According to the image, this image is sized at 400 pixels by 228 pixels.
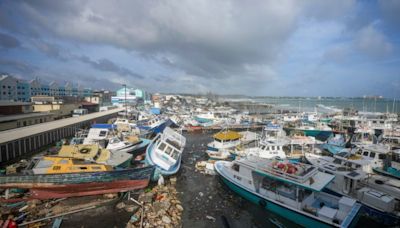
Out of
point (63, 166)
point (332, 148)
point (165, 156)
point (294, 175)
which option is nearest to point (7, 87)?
point (63, 166)

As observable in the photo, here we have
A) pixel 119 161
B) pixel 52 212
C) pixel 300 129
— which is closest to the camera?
pixel 52 212

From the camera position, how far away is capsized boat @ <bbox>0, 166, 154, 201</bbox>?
1201 cm

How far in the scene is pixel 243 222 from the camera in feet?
37.7

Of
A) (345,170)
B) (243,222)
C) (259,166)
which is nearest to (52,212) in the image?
(243,222)

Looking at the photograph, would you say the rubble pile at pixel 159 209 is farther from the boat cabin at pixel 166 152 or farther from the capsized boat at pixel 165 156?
the boat cabin at pixel 166 152

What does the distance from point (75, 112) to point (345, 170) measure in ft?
150

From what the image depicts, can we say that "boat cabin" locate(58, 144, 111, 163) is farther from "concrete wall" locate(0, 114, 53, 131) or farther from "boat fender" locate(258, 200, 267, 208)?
"concrete wall" locate(0, 114, 53, 131)

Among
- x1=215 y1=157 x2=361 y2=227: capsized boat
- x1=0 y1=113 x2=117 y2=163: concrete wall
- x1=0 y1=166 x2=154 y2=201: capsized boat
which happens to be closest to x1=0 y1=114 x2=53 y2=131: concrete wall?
x1=0 y1=113 x2=117 y2=163: concrete wall

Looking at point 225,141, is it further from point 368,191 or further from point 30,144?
point 30,144

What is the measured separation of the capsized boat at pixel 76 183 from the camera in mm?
12008

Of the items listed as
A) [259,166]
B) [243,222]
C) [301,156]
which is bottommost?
[243,222]

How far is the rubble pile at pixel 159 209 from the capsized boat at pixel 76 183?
143 centimetres

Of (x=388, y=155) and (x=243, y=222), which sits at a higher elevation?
(x=388, y=155)

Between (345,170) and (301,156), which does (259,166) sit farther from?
(301,156)
